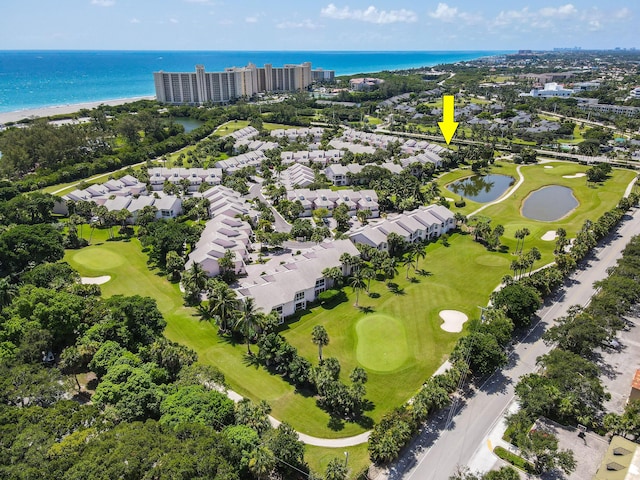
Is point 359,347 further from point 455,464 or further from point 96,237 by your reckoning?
point 96,237

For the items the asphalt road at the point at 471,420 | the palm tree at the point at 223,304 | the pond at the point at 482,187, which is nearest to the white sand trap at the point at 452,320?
the asphalt road at the point at 471,420

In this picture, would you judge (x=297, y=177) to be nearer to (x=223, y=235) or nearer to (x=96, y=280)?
(x=223, y=235)

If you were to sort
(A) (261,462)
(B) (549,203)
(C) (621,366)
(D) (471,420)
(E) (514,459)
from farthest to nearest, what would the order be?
(B) (549,203) < (C) (621,366) < (D) (471,420) < (E) (514,459) < (A) (261,462)

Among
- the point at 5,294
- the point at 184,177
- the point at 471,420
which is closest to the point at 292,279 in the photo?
the point at 471,420

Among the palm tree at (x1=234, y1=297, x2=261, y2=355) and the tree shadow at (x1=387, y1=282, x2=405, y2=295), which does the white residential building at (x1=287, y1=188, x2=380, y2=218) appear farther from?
the palm tree at (x1=234, y1=297, x2=261, y2=355)

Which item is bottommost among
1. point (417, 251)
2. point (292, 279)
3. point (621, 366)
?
point (621, 366)
